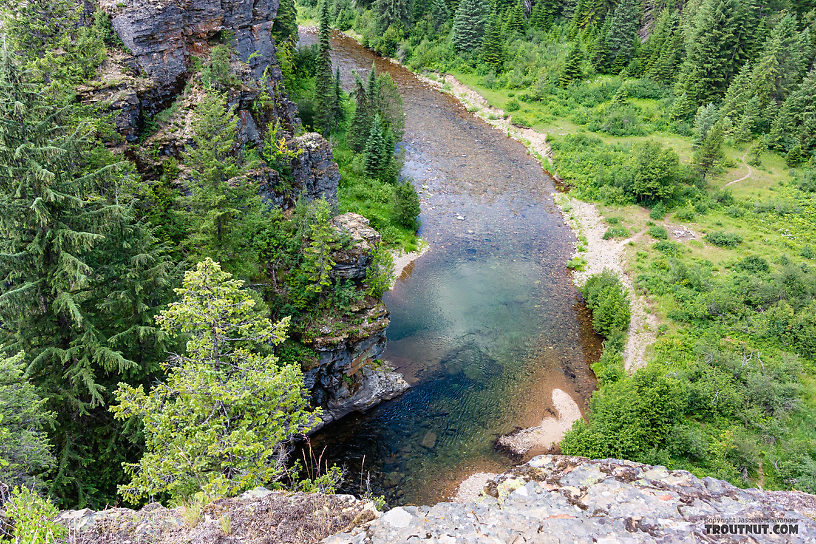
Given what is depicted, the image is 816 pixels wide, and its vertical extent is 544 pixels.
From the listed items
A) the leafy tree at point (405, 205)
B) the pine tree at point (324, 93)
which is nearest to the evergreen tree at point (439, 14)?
the pine tree at point (324, 93)

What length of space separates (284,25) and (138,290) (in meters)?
46.5

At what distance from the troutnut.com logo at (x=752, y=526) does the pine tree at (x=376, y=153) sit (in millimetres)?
43565

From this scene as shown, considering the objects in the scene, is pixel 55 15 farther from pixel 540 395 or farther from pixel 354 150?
pixel 540 395

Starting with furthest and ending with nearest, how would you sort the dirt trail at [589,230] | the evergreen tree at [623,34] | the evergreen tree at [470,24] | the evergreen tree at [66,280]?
the evergreen tree at [470,24] < the evergreen tree at [623,34] < the dirt trail at [589,230] < the evergreen tree at [66,280]

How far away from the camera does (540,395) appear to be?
3178 centimetres

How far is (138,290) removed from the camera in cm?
1677

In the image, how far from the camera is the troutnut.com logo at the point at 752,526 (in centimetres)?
950

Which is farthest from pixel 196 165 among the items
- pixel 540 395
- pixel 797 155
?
pixel 797 155

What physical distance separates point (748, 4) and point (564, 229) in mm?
43076

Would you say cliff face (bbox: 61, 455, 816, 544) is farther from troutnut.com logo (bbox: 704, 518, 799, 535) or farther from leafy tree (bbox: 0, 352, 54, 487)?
leafy tree (bbox: 0, 352, 54, 487)

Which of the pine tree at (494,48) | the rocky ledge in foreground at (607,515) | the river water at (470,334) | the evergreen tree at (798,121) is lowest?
the river water at (470,334)

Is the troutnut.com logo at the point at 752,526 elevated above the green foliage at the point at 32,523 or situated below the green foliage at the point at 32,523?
above

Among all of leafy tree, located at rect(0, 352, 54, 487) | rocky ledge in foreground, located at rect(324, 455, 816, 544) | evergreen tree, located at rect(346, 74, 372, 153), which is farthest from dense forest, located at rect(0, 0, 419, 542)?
evergreen tree, located at rect(346, 74, 372, 153)

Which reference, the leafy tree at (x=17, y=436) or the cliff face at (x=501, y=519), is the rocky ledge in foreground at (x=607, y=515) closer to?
the cliff face at (x=501, y=519)
